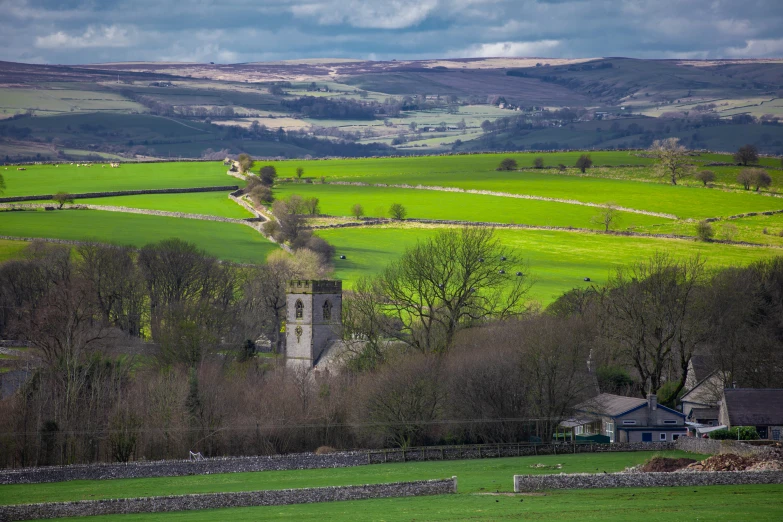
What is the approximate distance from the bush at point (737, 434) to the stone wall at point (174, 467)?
56.3ft

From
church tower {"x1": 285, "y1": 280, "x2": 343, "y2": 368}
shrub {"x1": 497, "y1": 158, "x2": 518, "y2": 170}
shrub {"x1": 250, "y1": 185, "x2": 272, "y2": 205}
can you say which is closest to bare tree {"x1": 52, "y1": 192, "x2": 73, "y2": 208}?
shrub {"x1": 250, "y1": 185, "x2": 272, "y2": 205}

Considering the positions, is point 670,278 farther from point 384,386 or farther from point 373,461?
point 373,461

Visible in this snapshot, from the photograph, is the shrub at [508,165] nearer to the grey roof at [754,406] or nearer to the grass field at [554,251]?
the grass field at [554,251]

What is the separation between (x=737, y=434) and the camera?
52438 mm

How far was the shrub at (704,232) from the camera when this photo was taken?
117 meters

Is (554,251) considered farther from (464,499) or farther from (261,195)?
(464,499)

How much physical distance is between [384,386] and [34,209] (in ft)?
299

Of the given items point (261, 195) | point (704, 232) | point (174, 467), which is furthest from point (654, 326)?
point (261, 195)

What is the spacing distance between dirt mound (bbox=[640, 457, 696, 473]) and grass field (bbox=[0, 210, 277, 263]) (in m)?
69.7

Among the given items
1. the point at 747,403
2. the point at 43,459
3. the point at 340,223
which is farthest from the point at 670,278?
the point at 340,223

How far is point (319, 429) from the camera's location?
6025 centimetres

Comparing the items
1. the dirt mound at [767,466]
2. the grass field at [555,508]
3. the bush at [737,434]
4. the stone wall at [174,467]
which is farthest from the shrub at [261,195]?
the grass field at [555,508]

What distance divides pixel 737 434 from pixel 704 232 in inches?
2664

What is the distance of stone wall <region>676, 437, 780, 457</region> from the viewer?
43.0 metres
